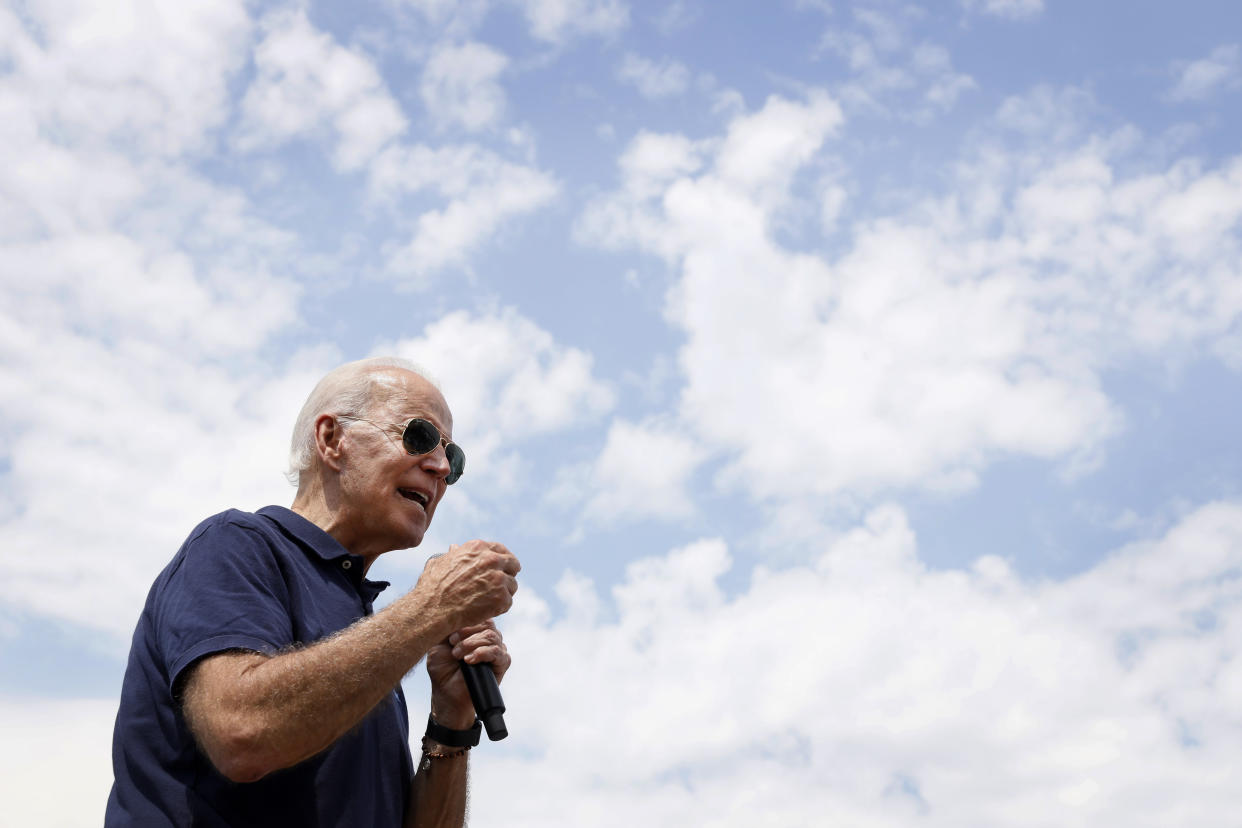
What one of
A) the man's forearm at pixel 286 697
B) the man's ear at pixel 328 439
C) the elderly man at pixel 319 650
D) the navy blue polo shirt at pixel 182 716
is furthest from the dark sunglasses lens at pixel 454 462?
the man's forearm at pixel 286 697

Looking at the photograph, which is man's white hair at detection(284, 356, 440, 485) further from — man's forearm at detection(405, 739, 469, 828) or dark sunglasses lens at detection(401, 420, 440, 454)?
man's forearm at detection(405, 739, 469, 828)

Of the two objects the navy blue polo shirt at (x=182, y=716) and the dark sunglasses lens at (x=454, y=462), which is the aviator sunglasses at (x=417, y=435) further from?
the navy blue polo shirt at (x=182, y=716)

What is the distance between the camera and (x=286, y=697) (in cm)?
372

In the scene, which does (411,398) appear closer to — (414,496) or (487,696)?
(414,496)

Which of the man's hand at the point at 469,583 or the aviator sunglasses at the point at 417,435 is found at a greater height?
the aviator sunglasses at the point at 417,435

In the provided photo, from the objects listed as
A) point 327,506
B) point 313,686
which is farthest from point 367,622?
point 327,506

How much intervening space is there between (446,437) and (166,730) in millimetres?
2041

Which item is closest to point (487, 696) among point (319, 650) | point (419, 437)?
point (319, 650)

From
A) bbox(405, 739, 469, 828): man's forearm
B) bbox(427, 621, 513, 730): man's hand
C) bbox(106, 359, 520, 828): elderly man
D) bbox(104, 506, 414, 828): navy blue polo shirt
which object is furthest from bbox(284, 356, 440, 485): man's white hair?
bbox(405, 739, 469, 828): man's forearm

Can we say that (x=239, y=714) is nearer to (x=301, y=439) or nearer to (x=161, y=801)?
(x=161, y=801)

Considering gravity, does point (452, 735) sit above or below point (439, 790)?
above

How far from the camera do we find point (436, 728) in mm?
5211

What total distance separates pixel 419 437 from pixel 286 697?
6.07 feet

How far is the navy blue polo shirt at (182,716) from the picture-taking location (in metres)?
3.95
